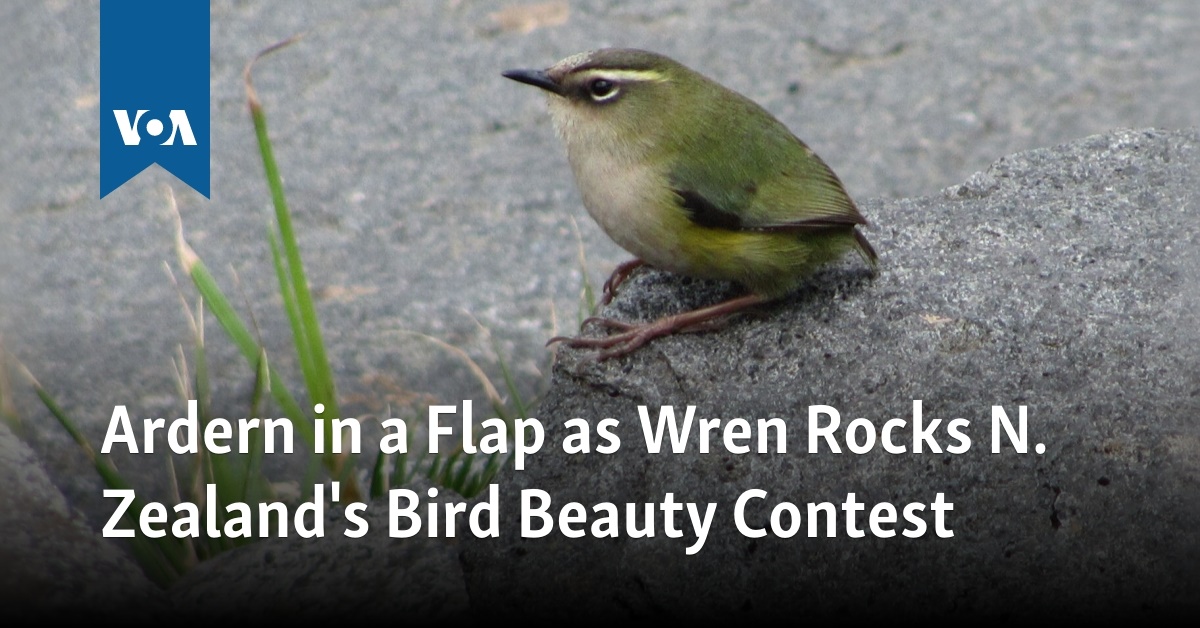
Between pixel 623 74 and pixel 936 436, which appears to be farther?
pixel 623 74

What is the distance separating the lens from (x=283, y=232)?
3.99 meters

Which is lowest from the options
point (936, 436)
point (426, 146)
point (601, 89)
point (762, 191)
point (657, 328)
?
point (936, 436)

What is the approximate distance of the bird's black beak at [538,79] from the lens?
376 centimetres

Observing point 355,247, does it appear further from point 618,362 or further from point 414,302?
point 618,362

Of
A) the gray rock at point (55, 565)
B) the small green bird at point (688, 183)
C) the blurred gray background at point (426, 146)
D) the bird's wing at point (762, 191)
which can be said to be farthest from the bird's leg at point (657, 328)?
the blurred gray background at point (426, 146)

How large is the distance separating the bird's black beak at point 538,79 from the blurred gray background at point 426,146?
1835 millimetres

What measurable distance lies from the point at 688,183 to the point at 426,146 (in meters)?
3.32

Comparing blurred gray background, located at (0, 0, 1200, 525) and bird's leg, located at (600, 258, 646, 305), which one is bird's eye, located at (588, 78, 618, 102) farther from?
blurred gray background, located at (0, 0, 1200, 525)

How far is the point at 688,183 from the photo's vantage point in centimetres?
369

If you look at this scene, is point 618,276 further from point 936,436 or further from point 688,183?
point 936,436

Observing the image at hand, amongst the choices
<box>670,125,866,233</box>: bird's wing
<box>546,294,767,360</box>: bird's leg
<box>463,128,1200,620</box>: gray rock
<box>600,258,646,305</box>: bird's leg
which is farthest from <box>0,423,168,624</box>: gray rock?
<box>670,125,866,233</box>: bird's wing

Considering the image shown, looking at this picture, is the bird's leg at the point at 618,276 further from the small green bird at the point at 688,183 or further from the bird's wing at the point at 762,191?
the bird's wing at the point at 762,191

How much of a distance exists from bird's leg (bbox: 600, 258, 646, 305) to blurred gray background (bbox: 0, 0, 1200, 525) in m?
1.22

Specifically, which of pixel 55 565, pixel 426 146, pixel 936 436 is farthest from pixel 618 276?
pixel 426 146
